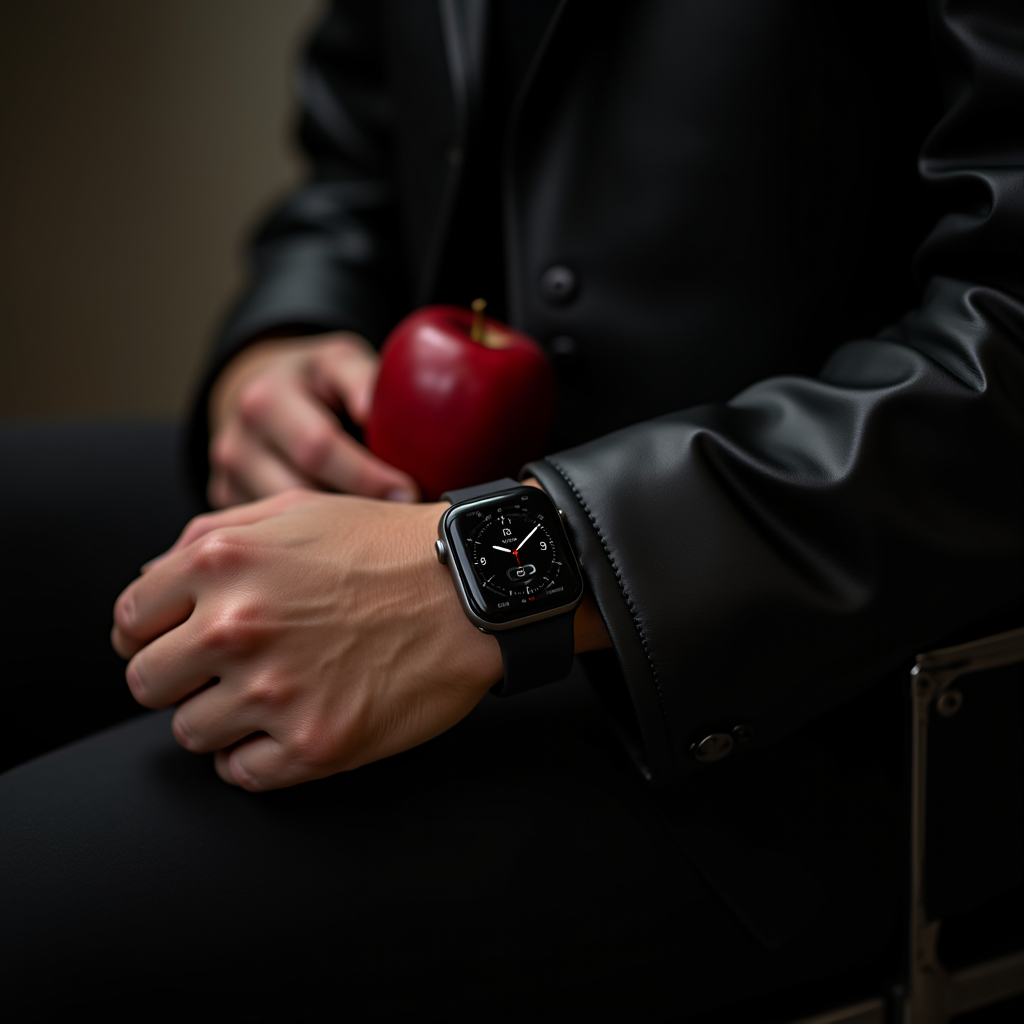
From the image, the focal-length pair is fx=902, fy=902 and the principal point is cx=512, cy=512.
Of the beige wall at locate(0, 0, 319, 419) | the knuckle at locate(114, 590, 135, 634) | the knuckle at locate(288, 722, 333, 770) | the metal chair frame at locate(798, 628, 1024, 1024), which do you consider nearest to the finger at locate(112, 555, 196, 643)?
the knuckle at locate(114, 590, 135, 634)

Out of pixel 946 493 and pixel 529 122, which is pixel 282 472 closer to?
pixel 529 122

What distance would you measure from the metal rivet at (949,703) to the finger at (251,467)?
1.57ft

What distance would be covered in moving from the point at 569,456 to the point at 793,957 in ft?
Result: 1.12

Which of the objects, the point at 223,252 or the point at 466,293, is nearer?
the point at 466,293

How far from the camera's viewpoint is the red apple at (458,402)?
0.65 metres

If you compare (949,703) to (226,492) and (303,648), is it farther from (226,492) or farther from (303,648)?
(226,492)

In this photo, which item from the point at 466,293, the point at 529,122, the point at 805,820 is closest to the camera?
the point at 805,820

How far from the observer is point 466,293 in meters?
0.86

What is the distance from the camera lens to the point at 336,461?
2.29 feet

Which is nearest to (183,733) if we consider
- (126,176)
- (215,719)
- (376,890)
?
(215,719)

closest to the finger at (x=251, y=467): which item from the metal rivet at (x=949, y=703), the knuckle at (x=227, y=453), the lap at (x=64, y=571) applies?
the knuckle at (x=227, y=453)

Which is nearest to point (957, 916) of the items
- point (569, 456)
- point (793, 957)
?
point (793, 957)

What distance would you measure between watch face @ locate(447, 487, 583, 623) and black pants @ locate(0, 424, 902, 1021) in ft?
0.40

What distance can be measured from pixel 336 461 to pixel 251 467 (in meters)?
0.10
